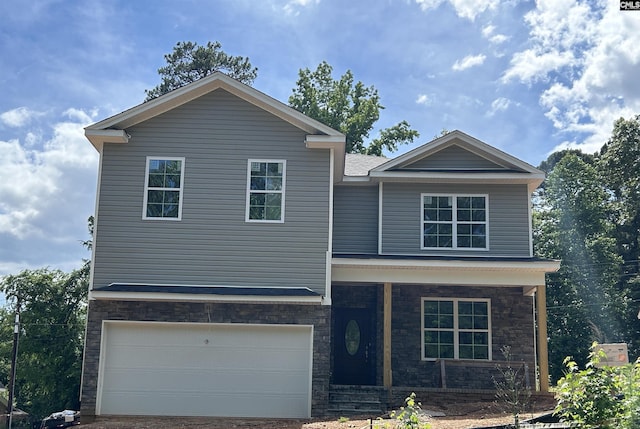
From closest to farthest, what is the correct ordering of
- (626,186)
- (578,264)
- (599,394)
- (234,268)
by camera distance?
(599,394) < (234,268) < (578,264) < (626,186)

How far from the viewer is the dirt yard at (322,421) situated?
11.1 meters

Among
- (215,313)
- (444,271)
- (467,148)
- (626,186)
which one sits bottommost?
(215,313)

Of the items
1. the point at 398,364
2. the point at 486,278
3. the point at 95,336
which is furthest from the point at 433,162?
the point at 95,336

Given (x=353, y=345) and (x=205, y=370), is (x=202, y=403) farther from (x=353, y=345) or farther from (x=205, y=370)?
(x=353, y=345)

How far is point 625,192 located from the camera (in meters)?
32.0

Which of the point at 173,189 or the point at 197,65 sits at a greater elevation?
the point at 197,65

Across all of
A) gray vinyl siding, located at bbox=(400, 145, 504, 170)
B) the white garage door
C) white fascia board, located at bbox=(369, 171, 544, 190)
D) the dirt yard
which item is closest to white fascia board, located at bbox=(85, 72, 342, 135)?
white fascia board, located at bbox=(369, 171, 544, 190)

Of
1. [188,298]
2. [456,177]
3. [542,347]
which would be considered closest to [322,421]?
[188,298]

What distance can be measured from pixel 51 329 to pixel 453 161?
18.4m

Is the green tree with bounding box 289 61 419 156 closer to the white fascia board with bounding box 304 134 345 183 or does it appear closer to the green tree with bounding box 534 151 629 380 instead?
the green tree with bounding box 534 151 629 380

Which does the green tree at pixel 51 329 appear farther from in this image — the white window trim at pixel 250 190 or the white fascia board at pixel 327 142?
the white fascia board at pixel 327 142

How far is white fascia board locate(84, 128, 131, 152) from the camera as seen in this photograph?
13562 millimetres

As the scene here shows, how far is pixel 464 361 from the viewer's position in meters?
15.4

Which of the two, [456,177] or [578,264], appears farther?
[578,264]
